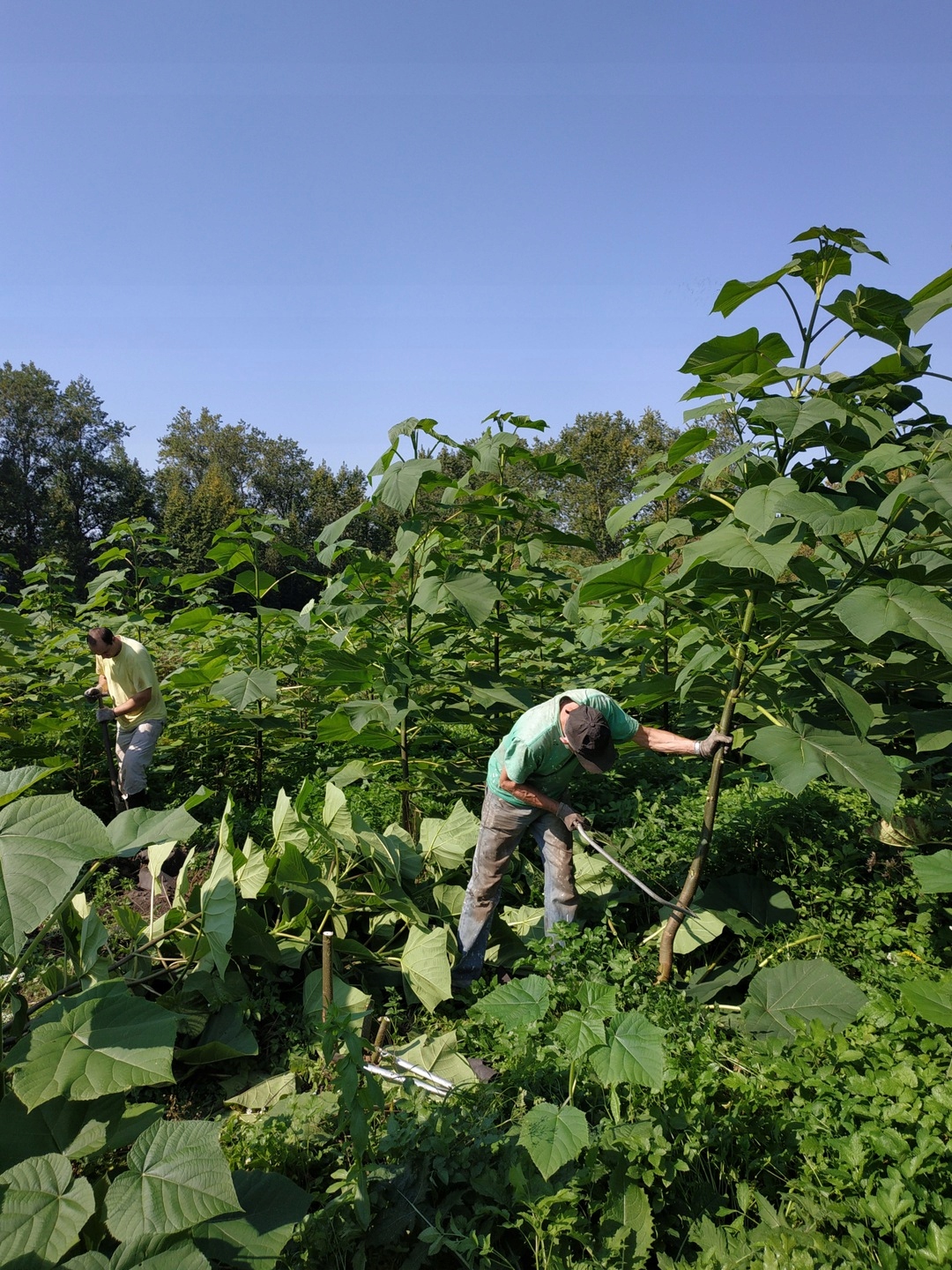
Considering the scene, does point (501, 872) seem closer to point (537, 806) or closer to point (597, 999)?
point (537, 806)

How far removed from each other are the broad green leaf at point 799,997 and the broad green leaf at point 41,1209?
7.32ft

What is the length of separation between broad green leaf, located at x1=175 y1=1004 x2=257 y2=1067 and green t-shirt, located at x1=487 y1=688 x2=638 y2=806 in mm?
1389

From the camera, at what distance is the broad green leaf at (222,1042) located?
9.43 ft

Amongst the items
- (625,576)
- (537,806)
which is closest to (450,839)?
(537,806)

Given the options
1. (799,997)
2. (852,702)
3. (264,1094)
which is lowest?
(264,1094)

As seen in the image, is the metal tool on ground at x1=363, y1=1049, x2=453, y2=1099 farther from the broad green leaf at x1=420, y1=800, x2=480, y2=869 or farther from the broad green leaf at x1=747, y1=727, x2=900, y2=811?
the broad green leaf at x1=747, y1=727, x2=900, y2=811

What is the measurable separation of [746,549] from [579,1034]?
1.50 meters

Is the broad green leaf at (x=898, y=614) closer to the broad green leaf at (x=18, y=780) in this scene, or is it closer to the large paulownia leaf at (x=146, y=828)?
the large paulownia leaf at (x=146, y=828)

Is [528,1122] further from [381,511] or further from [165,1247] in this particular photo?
[381,511]

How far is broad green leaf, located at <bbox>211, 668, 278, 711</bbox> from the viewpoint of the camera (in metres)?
4.16

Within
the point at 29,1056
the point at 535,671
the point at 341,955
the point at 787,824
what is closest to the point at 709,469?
the point at 787,824

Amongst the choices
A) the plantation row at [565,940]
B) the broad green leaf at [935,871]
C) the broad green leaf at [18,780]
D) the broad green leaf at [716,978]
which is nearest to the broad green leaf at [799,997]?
the plantation row at [565,940]

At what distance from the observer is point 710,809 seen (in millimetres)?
3023

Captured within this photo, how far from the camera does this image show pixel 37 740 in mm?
5570
